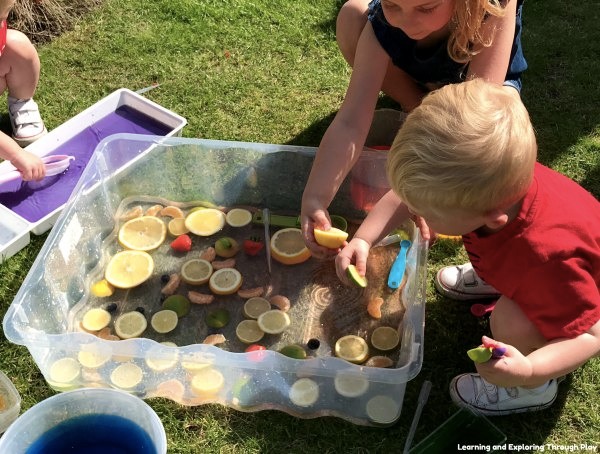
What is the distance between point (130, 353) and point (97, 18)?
190 centimetres

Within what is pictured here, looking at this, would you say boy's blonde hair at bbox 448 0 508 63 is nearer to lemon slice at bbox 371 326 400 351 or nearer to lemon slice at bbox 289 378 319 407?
lemon slice at bbox 371 326 400 351

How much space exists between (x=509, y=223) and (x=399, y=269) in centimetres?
45

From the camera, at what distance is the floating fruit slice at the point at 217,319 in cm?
169

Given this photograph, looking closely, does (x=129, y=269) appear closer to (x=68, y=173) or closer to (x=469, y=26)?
(x=68, y=173)

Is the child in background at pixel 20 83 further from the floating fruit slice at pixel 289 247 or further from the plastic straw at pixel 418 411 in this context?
the plastic straw at pixel 418 411

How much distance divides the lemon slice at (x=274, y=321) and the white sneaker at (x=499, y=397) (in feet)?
1.57

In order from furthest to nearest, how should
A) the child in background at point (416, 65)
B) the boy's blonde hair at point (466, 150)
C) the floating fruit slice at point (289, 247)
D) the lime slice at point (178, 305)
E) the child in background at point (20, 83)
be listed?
1. the child in background at point (20, 83)
2. the floating fruit slice at point (289, 247)
3. the lime slice at point (178, 305)
4. the child in background at point (416, 65)
5. the boy's blonde hair at point (466, 150)

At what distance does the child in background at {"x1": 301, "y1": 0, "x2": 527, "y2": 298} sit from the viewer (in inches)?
62.5

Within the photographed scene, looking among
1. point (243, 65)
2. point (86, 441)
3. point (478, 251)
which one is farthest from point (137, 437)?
point (243, 65)

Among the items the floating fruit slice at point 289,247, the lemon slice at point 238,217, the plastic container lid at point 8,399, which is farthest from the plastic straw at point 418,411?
the plastic container lid at point 8,399

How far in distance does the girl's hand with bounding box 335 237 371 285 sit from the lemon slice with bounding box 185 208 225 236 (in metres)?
0.47

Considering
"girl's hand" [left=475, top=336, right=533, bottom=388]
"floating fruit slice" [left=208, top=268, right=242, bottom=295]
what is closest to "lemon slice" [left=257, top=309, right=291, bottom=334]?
"floating fruit slice" [left=208, top=268, right=242, bottom=295]

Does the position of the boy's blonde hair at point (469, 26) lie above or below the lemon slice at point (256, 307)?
above

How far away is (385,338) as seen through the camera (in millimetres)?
1640
